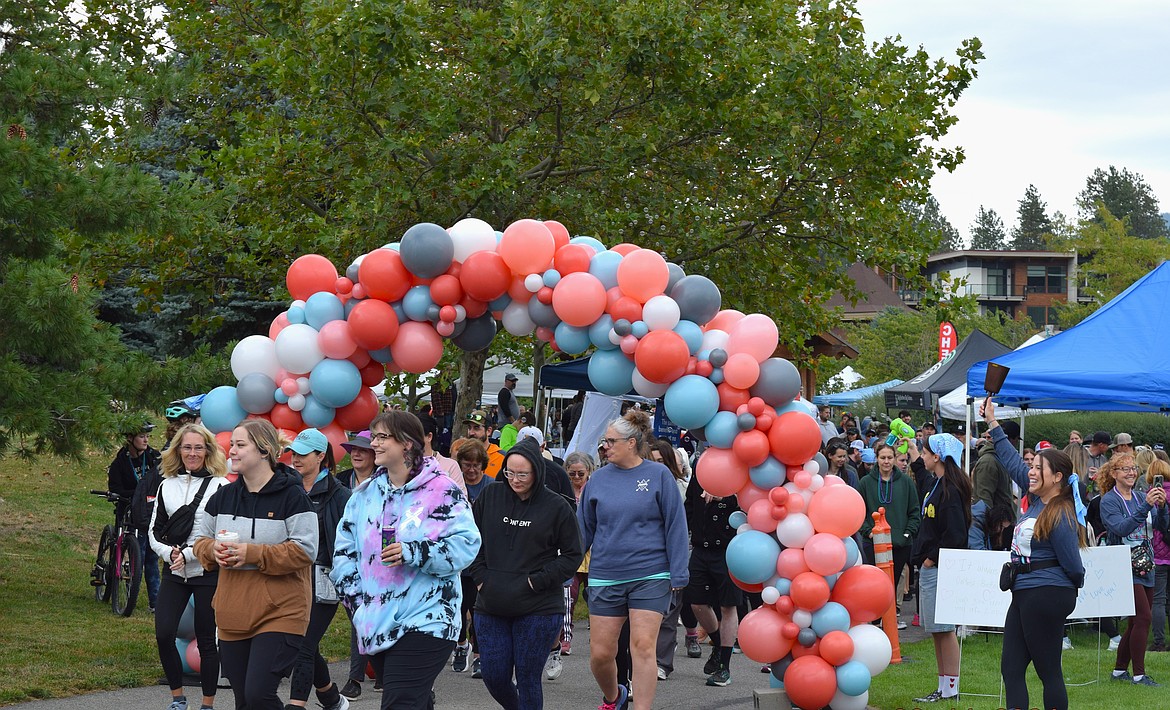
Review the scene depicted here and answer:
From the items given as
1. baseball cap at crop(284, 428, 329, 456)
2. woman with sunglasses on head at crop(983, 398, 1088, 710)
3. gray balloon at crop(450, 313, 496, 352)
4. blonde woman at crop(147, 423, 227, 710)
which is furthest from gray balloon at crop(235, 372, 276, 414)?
woman with sunglasses on head at crop(983, 398, 1088, 710)

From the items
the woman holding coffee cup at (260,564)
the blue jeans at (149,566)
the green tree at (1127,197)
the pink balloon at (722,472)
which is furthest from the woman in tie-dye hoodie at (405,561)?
the green tree at (1127,197)

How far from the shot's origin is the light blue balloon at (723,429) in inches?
351

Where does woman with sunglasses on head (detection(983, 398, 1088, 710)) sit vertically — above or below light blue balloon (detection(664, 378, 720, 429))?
below

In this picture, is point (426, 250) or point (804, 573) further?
point (426, 250)

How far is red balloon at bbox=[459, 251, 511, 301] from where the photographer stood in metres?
9.36

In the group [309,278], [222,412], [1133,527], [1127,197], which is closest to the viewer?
[222,412]

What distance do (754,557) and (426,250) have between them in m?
3.18

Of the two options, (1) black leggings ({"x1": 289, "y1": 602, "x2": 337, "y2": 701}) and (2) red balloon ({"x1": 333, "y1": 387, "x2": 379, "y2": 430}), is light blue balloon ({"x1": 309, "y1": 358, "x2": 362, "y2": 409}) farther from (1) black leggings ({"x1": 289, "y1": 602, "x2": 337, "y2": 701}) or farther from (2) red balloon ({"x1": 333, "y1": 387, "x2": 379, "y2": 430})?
(1) black leggings ({"x1": 289, "y1": 602, "x2": 337, "y2": 701})

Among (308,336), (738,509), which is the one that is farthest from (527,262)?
(738,509)

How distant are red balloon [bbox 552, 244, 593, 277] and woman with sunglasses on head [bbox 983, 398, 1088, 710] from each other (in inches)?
137

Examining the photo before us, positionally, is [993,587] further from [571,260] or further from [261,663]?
[261,663]

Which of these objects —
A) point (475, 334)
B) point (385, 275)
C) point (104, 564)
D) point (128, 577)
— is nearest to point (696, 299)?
point (475, 334)

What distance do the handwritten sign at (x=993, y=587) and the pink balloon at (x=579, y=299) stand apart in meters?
3.08

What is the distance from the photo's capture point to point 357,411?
10.1m
